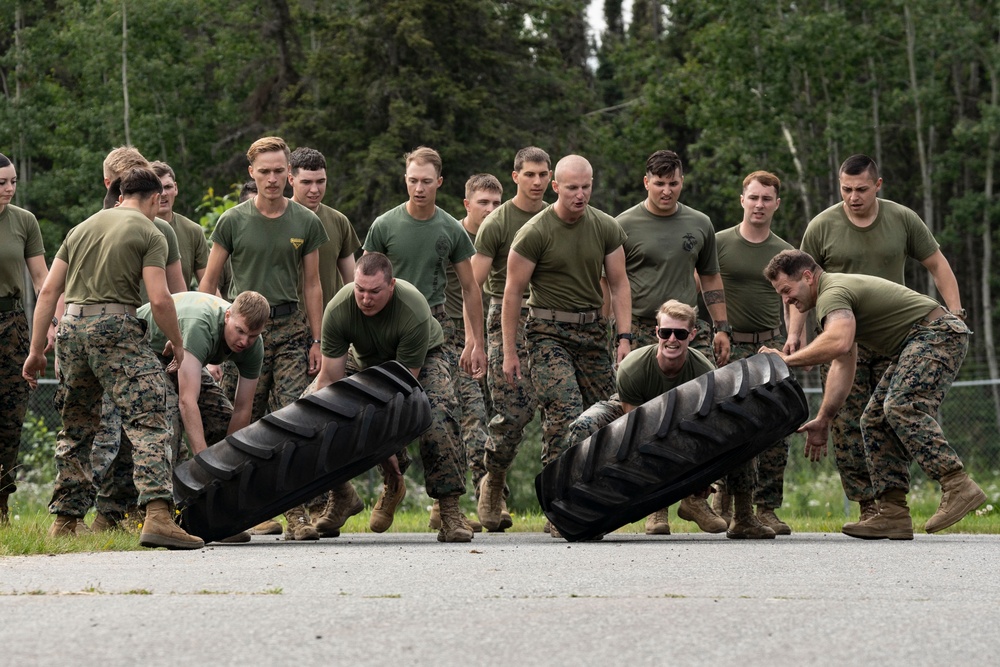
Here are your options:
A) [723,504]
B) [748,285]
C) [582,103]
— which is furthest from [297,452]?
[582,103]

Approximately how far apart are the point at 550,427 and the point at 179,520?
2331mm

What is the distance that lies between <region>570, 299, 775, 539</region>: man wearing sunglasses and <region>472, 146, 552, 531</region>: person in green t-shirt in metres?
0.94

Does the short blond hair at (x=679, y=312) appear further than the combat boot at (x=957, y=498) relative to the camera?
No

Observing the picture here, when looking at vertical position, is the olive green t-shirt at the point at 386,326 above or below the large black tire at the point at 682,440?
above

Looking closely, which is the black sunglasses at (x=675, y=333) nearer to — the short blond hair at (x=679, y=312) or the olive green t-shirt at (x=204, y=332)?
the short blond hair at (x=679, y=312)

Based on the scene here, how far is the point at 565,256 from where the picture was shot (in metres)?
9.79

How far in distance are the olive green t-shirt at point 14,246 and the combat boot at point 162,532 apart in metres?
2.30

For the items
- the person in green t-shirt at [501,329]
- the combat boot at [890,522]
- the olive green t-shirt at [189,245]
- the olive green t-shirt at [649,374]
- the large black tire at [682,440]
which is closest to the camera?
→ the large black tire at [682,440]

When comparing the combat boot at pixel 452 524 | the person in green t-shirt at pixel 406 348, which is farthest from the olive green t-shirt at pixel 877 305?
the combat boot at pixel 452 524

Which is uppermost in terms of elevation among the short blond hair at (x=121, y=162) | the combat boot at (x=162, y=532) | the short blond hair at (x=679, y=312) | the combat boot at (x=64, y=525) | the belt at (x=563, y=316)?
the short blond hair at (x=121, y=162)

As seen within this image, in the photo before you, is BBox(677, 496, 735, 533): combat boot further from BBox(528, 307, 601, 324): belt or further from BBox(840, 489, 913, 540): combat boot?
BBox(528, 307, 601, 324): belt

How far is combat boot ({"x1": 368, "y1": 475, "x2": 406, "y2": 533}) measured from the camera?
1014 centimetres

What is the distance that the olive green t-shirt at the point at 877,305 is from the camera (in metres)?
8.96

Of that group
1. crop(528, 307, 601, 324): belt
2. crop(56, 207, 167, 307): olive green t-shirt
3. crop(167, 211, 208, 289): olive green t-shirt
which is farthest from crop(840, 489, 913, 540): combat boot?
crop(167, 211, 208, 289): olive green t-shirt
